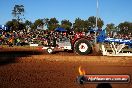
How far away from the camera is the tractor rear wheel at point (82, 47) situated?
50.1ft

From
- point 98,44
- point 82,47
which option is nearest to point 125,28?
point 98,44

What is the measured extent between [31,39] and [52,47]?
35.1 feet

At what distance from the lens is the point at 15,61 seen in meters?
12.9

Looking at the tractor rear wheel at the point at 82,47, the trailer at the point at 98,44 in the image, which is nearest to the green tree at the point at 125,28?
Answer: the trailer at the point at 98,44

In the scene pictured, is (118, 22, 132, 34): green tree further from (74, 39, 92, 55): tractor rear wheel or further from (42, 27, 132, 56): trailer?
(74, 39, 92, 55): tractor rear wheel

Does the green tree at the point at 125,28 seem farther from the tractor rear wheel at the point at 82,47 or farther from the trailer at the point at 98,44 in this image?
the tractor rear wheel at the point at 82,47

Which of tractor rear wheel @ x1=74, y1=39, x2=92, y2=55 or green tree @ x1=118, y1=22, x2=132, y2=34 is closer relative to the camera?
tractor rear wheel @ x1=74, y1=39, x2=92, y2=55

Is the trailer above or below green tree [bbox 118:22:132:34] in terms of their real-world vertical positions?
below

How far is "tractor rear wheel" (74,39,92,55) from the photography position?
1526cm

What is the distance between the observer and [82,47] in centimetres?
1534

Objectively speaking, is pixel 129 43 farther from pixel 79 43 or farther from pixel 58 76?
pixel 58 76

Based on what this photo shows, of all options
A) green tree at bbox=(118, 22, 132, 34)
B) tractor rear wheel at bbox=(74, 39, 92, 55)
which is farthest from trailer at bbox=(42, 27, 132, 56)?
green tree at bbox=(118, 22, 132, 34)

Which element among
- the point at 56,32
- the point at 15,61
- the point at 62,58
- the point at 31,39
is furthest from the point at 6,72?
the point at 31,39

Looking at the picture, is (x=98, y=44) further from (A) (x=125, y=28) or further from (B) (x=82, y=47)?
(A) (x=125, y=28)
